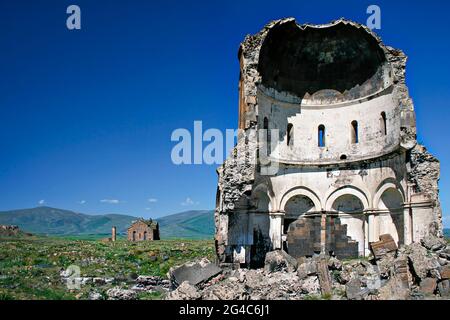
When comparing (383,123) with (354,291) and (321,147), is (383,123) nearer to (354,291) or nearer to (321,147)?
(321,147)

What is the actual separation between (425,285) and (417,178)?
6045mm

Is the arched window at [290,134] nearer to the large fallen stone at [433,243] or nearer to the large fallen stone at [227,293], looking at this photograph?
the large fallen stone at [433,243]

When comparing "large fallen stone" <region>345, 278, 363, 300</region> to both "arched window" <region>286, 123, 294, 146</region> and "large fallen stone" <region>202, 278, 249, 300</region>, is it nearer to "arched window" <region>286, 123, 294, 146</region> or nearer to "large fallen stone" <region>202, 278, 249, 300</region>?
"large fallen stone" <region>202, 278, 249, 300</region>

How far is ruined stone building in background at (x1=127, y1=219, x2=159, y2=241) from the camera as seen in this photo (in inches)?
1708

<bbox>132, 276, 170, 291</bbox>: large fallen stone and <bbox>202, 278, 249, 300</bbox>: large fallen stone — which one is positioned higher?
<bbox>202, 278, 249, 300</bbox>: large fallen stone

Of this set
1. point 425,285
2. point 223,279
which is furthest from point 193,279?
point 425,285

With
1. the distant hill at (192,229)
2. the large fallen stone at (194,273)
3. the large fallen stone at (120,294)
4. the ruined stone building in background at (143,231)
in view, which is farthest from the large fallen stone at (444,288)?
the distant hill at (192,229)

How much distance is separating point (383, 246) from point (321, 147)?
5.90 metres

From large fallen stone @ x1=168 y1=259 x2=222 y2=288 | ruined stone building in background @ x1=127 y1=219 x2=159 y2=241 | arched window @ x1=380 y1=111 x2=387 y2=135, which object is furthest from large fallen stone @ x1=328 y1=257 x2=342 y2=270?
ruined stone building in background @ x1=127 y1=219 x2=159 y2=241

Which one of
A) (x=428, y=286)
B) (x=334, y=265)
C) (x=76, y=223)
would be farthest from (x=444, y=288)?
(x=76, y=223)

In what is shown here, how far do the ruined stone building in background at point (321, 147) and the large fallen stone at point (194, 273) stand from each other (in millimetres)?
3318

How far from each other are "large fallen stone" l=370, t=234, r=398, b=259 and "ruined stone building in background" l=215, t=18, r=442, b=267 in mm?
711

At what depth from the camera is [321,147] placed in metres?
21.2

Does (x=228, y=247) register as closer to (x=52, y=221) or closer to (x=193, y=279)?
(x=193, y=279)
